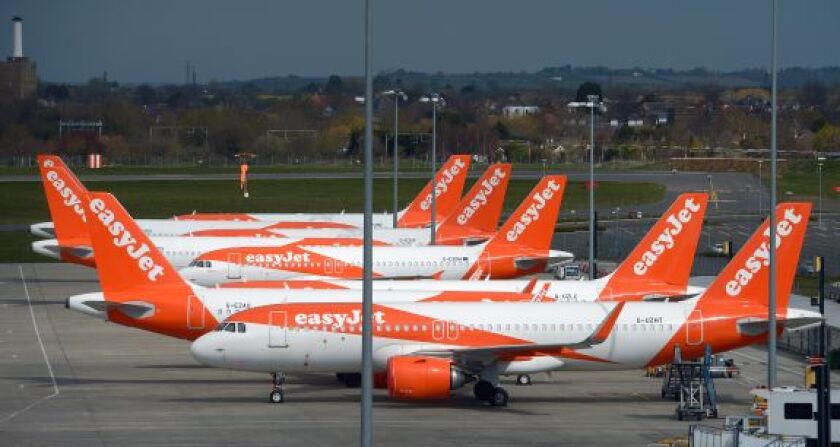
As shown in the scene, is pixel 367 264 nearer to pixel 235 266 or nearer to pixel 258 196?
pixel 235 266

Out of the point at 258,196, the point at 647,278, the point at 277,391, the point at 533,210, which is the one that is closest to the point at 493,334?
the point at 277,391

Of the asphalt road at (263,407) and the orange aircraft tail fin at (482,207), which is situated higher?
the orange aircraft tail fin at (482,207)

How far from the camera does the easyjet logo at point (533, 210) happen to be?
78062 millimetres

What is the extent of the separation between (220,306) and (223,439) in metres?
10.8

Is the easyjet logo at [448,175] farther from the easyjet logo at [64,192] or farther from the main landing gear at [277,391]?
the main landing gear at [277,391]

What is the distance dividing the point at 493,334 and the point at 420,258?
86.8 feet

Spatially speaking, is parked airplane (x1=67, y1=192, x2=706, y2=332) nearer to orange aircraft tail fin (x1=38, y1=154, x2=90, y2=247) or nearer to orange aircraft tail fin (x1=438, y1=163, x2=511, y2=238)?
orange aircraft tail fin (x1=38, y1=154, x2=90, y2=247)

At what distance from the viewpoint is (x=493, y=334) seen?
5231 centimetres

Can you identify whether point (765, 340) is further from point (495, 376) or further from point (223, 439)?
point (223, 439)

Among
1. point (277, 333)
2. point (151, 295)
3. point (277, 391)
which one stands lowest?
point (277, 391)

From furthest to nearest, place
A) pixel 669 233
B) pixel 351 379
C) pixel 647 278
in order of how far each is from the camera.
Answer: pixel 669 233 < pixel 647 278 < pixel 351 379

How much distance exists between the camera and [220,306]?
2199 inches

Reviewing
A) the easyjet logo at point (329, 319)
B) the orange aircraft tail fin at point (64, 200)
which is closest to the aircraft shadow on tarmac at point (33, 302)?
the orange aircraft tail fin at point (64, 200)

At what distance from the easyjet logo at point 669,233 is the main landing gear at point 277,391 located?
15882mm
